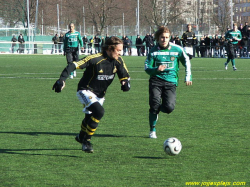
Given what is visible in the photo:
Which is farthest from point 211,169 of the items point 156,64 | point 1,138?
point 1,138

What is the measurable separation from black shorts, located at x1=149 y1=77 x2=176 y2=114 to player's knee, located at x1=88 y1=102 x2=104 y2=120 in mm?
1251

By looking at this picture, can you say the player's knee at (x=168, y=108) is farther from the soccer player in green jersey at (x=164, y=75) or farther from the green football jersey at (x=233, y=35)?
the green football jersey at (x=233, y=35)

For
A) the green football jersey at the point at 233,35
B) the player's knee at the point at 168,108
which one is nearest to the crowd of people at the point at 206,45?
the green football jersey at the point at 233,35

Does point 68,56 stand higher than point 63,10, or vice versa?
point 63,10

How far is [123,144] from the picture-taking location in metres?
7.48

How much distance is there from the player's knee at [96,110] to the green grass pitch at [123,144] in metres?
0.48

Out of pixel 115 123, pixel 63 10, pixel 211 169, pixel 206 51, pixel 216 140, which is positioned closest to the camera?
pixel 211 169

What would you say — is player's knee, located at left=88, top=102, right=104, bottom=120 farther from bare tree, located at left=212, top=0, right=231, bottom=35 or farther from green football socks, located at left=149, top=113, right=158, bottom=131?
bare tree, located at left=212, top=0, right=231, bottom=35

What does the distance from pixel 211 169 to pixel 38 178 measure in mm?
1899

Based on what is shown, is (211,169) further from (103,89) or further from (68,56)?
(68,56)

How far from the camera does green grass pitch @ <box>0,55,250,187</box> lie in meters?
5.64

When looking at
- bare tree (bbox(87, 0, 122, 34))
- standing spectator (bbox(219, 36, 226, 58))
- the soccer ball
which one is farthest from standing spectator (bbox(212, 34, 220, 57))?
bare tree (bbox(87, 0, 122, 34))

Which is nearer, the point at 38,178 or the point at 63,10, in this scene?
the point at 38,178

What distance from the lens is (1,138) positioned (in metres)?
7.94
